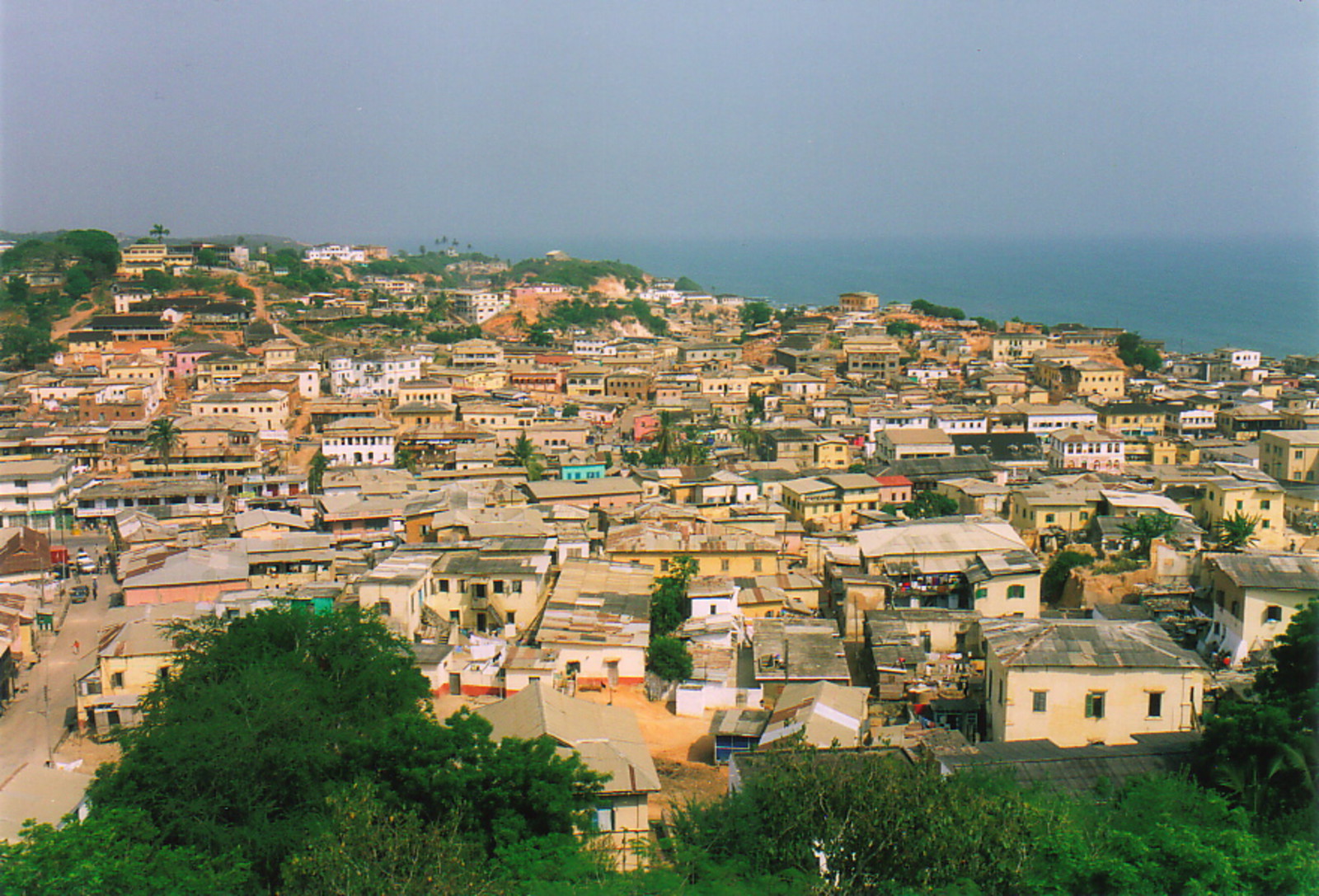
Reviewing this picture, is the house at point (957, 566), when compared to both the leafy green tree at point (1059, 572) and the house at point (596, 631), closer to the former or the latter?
the leafy green tree at point (1059, 572)

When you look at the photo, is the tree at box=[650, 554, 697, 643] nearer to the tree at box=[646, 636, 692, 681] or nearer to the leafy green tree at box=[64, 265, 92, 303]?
the tree at box=[646, 636, 692, 681]

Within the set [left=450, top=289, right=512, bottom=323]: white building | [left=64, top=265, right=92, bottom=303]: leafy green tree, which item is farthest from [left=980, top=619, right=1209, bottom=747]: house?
[left=450, top=289, right=512, bottom=323]: white building

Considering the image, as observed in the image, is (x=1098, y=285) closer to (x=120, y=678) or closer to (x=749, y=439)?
(x=749, y=439)

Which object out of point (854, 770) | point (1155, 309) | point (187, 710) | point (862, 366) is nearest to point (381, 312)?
point (862, 366)

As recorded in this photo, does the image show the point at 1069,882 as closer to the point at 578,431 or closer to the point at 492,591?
the point at 492,591

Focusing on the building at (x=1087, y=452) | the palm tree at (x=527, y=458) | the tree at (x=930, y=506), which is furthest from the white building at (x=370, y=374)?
the building at (x=1087, y=452)
